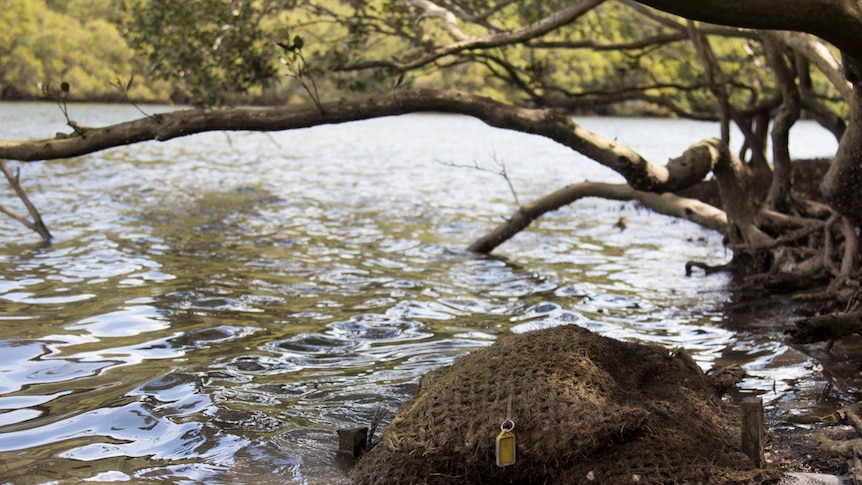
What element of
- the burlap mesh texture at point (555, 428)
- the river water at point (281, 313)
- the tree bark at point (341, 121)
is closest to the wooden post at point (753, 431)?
the burlap mesh texture at point (555, 428)

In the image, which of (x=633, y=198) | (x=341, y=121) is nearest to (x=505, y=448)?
(x=341, y=121)

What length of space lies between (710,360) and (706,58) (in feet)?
18.1

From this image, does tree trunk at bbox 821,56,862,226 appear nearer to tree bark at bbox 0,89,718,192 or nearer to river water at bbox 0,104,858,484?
river water at bbox 0,104,858,484

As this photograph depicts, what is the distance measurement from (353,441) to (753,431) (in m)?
2.10

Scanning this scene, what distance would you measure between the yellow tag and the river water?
1.21 m

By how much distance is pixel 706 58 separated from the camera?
37.2 ft

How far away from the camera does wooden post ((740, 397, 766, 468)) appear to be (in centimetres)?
421

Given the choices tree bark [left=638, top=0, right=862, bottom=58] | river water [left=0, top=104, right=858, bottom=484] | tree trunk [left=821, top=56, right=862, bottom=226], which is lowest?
river water [left=0, top=104, right=858, bottom=484]

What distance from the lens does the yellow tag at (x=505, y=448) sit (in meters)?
3.89

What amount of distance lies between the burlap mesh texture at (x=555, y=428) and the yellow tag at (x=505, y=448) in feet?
0.56

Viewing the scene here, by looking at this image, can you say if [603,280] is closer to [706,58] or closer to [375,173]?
[706,58]

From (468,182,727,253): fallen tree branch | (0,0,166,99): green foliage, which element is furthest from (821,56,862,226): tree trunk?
(0,0,166,99): green foliage

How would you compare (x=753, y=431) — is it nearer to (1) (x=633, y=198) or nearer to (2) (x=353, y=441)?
(2) (x=353, y=441)

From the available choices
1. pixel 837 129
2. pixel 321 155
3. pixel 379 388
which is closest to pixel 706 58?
pixel 837 129
